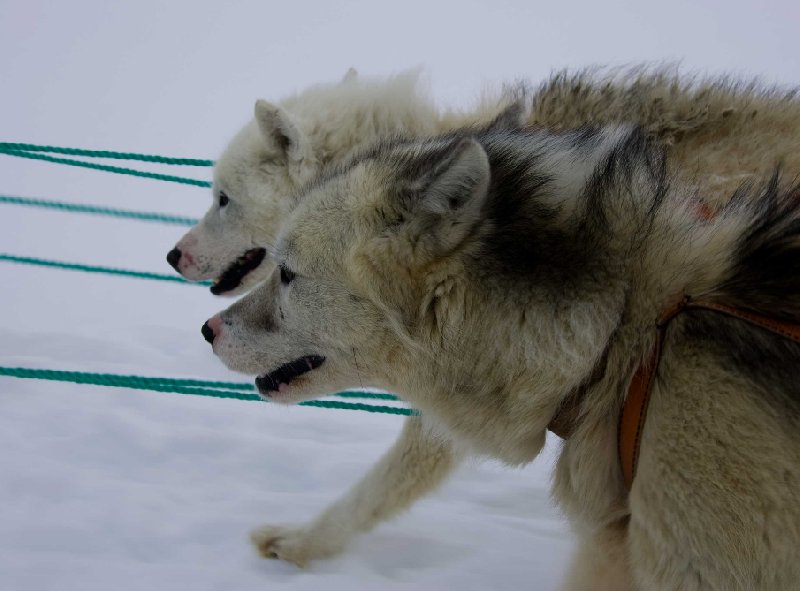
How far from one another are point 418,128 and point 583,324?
Result: 7.24ft

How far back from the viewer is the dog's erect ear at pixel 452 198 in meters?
1.86

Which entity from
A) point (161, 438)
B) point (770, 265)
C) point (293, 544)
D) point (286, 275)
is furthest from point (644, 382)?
point (161, 438)

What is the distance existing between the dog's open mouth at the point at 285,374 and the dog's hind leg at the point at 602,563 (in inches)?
35.9

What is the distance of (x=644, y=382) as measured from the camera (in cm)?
178

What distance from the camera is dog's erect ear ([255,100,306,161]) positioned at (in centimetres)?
376

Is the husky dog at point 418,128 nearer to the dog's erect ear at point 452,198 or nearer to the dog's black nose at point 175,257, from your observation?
the dog's black nose at point 175,257

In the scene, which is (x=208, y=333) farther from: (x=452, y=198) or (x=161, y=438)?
(x=161, y=438)

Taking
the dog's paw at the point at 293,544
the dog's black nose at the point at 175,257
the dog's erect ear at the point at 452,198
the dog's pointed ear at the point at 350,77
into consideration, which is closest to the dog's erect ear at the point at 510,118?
the dog's erect ear at the point at 452,198

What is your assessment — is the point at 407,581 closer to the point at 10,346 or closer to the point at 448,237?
the point at 448,237

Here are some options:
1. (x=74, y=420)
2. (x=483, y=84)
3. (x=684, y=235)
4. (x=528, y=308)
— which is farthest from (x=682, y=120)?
(x=74, y=420)

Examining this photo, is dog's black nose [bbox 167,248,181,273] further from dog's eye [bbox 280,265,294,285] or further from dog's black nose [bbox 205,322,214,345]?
dog's eye [bbox 280,265,294,285]

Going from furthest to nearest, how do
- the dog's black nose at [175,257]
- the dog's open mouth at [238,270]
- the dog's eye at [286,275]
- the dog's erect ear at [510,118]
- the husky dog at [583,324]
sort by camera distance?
the dog's black nose at [175,257]
the dog's open mouth at [238,270]
the dog's erect ear at [510,118]
the dog's eye at [286,275]
the husky dog at [583,324]

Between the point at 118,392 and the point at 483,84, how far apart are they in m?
2.69

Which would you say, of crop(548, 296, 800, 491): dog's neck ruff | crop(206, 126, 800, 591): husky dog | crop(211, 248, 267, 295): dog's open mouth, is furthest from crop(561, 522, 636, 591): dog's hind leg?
crop(211, 248, 267, 295): dog's open mouth
